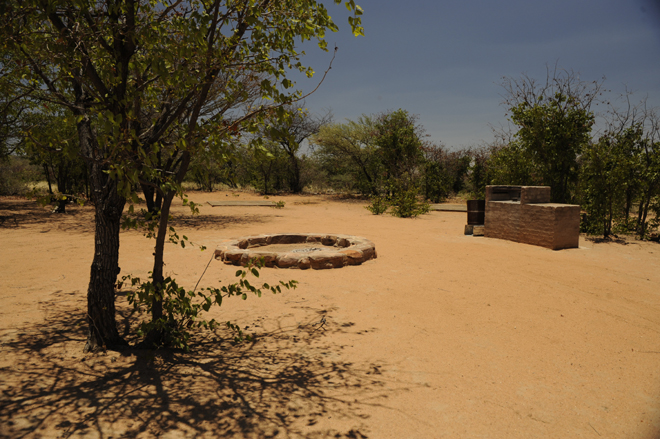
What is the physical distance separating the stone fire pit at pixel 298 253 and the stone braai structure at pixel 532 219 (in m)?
3.55

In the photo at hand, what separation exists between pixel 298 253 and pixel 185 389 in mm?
3647

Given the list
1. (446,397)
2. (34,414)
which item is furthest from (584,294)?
(34,414)

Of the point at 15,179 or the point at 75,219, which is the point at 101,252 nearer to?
the point at 75,219

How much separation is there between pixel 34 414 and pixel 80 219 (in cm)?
1119

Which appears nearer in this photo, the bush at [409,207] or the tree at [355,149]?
the bush at [409,207]

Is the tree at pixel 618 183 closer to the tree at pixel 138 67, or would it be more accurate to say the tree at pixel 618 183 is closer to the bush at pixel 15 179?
the tree at pixel 138 67

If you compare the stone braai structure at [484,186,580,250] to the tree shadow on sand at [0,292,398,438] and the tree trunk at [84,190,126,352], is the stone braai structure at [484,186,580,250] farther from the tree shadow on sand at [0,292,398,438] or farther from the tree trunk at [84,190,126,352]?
the tree trunk at [84,190,126,352]

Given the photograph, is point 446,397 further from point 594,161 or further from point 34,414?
point 594,161

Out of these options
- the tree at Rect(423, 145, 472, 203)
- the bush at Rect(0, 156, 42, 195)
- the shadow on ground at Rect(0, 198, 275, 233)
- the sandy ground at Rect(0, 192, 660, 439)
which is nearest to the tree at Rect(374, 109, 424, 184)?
the tree at Rect(423, 145, 472, 203)

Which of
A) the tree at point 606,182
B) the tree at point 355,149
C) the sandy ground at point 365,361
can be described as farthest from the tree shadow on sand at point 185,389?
the tree at point 355,149

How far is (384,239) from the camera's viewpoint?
8.63m

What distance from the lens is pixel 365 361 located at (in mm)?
3150

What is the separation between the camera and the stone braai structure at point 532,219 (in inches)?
304

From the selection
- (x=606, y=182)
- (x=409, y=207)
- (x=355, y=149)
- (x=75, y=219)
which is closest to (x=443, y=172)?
(x=355, y=149)
